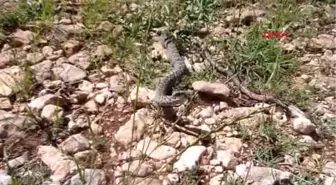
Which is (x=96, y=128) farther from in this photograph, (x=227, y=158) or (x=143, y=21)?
(x=143, y=21)

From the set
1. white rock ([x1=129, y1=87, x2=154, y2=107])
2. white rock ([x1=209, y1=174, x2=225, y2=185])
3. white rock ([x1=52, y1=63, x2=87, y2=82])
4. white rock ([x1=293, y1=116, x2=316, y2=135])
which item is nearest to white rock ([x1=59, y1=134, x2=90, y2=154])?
Result: white rock ([x1=129, y1=87, x2=154, y2=107])

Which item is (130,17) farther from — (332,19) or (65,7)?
(332,19)

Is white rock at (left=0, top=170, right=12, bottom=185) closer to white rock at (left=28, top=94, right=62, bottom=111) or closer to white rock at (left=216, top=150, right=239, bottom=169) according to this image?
white rock at (left=28, top=94, right=62, bottom=111)

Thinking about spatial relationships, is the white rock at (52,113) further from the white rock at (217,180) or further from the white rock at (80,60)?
the white rock at (217,180)

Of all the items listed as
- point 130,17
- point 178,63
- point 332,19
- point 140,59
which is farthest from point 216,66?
point 332,19

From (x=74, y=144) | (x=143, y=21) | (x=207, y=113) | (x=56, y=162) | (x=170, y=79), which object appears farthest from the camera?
(x=143, y=21)

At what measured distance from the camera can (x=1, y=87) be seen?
2.56 m

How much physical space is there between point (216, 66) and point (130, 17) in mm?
640

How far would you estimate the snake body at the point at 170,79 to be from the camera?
2.47 metres

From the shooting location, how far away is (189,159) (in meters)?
2.24

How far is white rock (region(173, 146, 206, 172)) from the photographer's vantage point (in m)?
2.21

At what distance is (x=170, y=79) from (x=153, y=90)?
105mm

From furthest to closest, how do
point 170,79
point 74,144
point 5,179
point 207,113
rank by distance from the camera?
point 170,79, point 207,113, point 74,144, point 5,179

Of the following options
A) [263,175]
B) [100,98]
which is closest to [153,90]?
[100,98]
